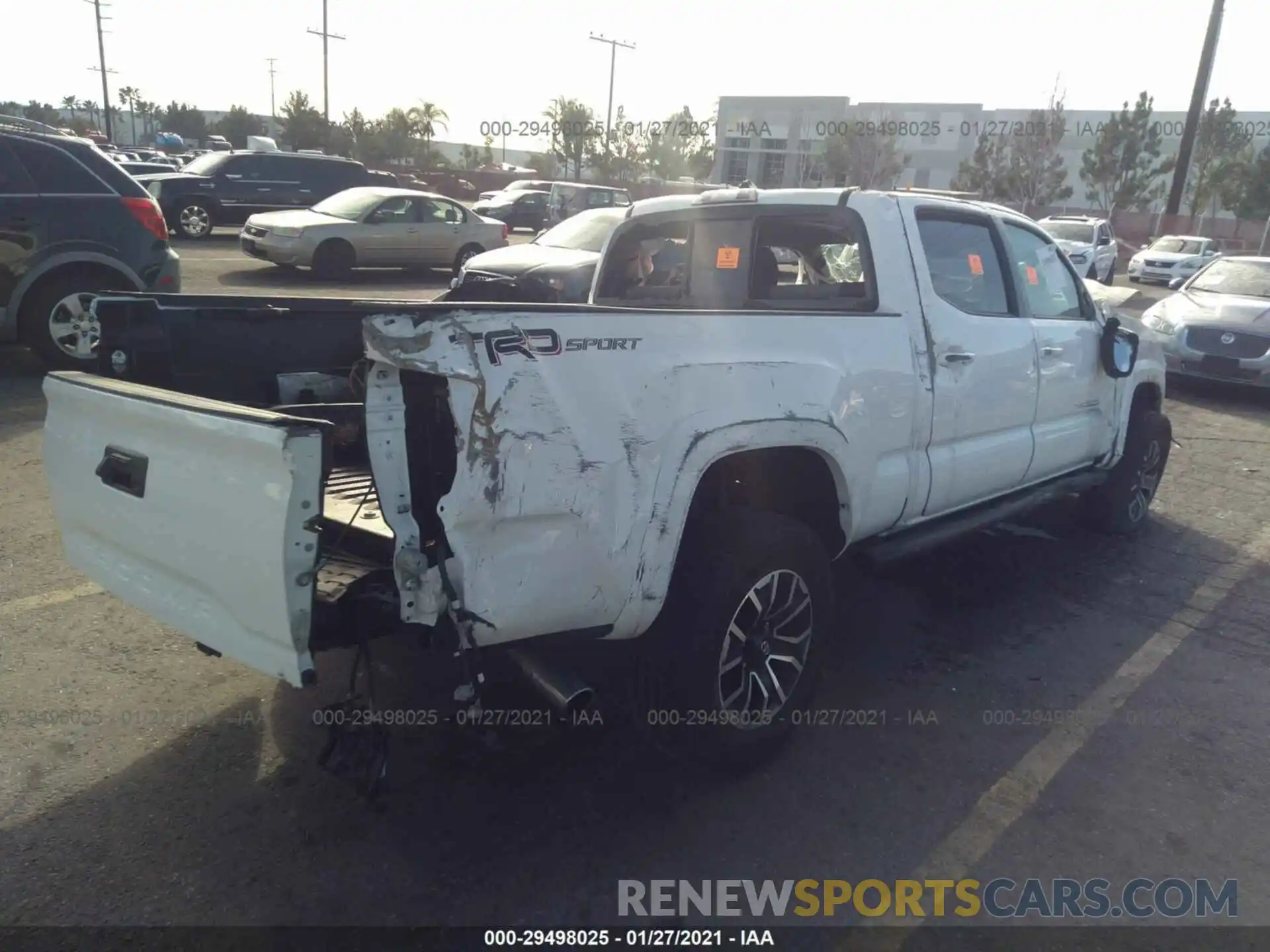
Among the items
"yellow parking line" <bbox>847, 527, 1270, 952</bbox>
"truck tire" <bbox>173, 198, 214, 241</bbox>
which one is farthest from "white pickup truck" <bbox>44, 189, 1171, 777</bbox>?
"truck tire" <bbox>173, 198, 214, 241</bbox>

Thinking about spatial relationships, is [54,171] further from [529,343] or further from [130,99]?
[130,99]

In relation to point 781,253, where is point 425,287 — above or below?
below

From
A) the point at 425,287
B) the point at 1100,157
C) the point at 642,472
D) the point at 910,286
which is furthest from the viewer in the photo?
the point at 1100,157

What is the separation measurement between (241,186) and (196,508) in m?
19.0

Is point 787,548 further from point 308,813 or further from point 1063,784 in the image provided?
point 308,813

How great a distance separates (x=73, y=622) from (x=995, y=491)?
4159 millimetres

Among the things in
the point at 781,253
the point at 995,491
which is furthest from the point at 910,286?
the point at 995,491

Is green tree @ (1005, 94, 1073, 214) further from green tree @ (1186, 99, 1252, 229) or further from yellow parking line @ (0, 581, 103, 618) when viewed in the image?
yellow parking line @ (0, 581, 103, 618)

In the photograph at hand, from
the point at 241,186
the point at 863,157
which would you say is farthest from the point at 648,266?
the point at 863,157

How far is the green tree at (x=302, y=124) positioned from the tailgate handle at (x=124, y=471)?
167 feet

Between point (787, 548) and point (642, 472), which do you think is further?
point (787, 548)

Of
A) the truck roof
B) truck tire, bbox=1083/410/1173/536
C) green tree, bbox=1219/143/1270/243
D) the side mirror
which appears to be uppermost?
green tree, bbox=1219/143/1270/243

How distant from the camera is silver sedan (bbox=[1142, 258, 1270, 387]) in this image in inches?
410

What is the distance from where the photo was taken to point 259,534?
2312 mm
